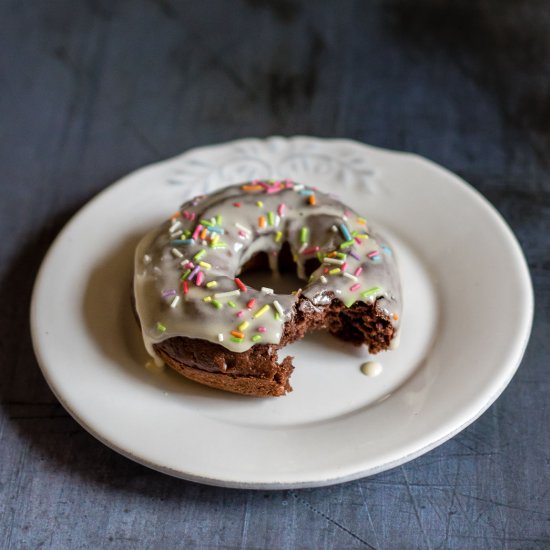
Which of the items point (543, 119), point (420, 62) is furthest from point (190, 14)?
point (543, 119)

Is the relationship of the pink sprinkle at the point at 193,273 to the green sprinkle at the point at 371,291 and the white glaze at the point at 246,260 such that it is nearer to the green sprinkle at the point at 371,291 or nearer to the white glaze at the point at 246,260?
the white glaze at the point at 246,260

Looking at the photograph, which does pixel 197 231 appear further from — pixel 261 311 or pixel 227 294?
pixel 261 311

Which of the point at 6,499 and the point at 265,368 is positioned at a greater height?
the point at 265,368

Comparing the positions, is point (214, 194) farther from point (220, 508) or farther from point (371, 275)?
point (220, 508)

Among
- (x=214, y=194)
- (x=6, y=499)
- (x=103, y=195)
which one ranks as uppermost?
(x=214, y=194)

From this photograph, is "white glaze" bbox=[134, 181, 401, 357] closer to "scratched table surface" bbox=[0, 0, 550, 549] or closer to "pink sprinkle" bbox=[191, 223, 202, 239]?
"pink sprinkle" bbox=[191, 223, 202, 239]

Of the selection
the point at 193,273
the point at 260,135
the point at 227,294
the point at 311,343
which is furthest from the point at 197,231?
the point at 260,135
